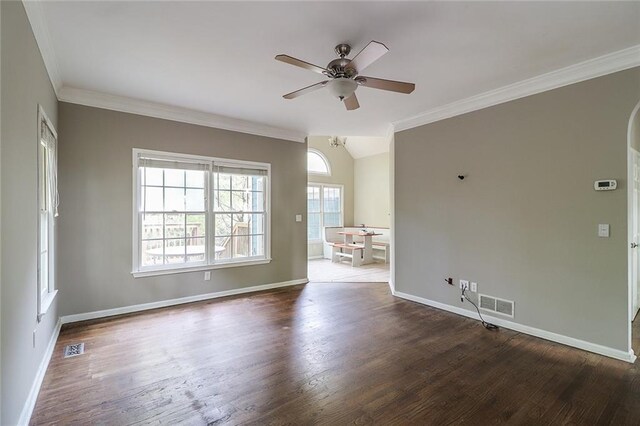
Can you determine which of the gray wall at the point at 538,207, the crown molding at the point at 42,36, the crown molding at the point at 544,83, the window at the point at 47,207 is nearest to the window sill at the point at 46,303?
the window at the point at 47,207

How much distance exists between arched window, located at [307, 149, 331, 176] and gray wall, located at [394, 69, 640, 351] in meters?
4.53

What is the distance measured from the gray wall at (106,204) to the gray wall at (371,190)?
504 centimetres

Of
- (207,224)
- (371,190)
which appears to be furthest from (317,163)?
(207,224)

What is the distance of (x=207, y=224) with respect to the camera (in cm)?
444

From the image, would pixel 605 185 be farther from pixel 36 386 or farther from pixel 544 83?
pixel 36 386

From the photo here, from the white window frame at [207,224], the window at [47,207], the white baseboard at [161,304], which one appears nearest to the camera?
the window at [47,207]

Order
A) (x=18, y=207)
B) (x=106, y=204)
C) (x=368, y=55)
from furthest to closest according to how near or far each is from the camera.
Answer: (x=106, y=204) < (x=368, y=55) < (x=18, y=207)

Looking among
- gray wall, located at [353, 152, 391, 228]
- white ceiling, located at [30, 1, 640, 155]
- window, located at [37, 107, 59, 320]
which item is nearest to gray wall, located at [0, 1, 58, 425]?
window, located at [37, 107, 59, 320]

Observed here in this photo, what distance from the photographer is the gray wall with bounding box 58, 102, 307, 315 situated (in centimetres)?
346

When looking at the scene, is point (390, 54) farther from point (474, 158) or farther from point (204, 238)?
point (204, 238)

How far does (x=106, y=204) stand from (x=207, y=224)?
1.26 metres

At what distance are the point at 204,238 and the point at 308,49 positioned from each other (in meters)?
3.05

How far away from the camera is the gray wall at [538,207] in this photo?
2.73 m

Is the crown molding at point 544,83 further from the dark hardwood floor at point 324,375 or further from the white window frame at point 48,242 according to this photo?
the white window frame at point 48,242
